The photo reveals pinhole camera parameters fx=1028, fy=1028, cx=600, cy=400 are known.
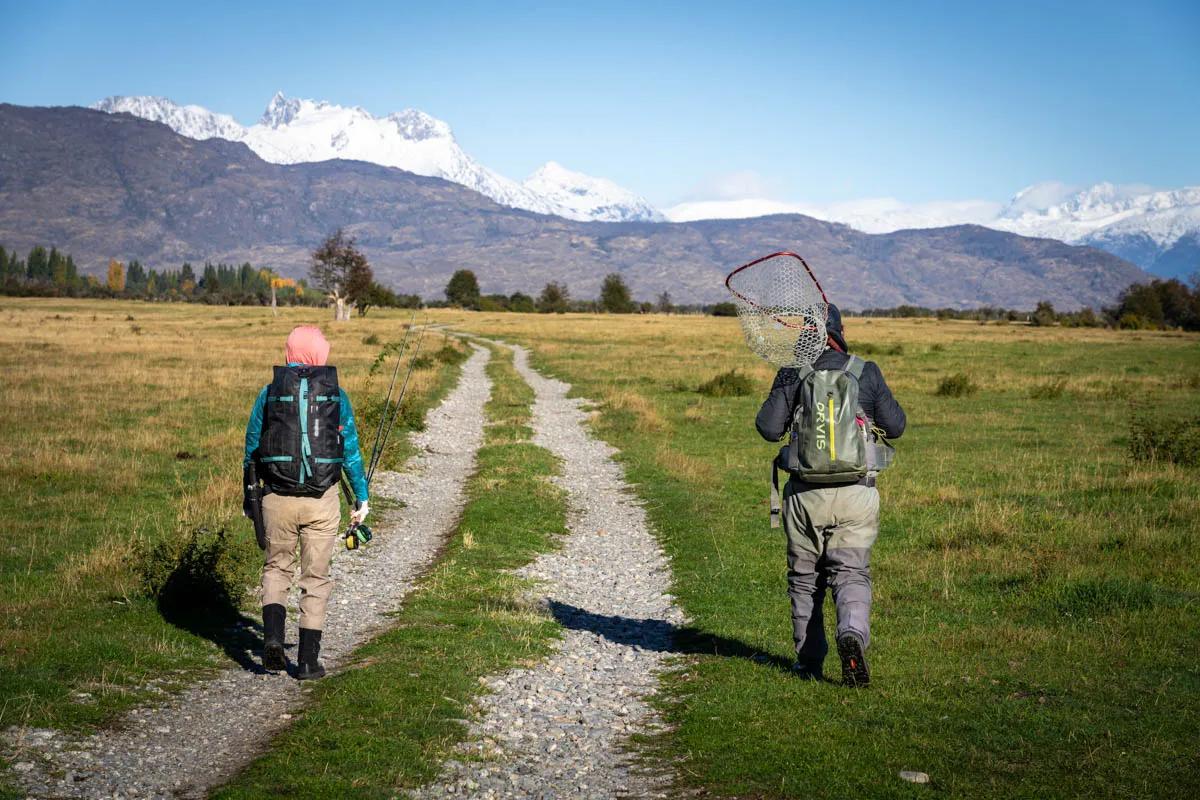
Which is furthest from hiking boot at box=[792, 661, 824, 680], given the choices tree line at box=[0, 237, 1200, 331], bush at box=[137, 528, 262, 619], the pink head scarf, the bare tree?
the bare tree

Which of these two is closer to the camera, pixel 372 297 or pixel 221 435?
pixel 221 435

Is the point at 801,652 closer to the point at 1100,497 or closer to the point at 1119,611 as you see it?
the point at 1119,611

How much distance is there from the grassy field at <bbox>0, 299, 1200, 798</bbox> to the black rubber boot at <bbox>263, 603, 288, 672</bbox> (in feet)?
1.74

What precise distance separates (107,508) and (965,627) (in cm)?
1334

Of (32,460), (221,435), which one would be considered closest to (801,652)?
(32,460)

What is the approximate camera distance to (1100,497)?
61.1 ft

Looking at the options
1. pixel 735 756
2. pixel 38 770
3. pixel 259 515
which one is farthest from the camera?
pixel 259 515

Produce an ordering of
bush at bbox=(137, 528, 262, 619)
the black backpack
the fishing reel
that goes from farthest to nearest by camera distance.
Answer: bush at bbox=(137, 528, 262, 619) < the fishing reel < the black backpack

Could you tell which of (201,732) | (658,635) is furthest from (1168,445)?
(201,732)

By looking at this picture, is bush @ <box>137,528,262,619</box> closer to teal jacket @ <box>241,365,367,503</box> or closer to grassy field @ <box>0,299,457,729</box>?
grassy field @ <box>0,299,457,729</box>

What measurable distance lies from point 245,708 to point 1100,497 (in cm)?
1576

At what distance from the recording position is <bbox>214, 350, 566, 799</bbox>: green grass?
22.4ft

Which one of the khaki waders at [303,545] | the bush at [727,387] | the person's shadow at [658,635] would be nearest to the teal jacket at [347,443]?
the khaki waders at [303,545]

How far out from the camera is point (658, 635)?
11.1 m
